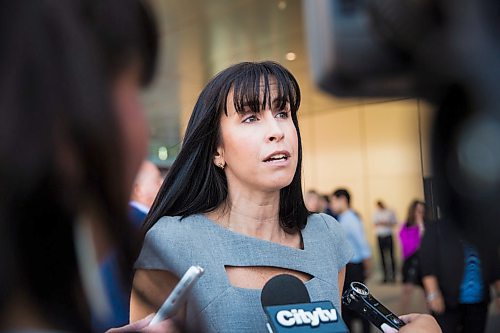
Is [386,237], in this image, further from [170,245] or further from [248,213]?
[170,245]

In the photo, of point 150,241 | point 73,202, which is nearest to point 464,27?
point 73,202

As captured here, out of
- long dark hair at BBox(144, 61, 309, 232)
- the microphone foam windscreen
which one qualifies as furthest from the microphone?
long dark hair at BBox(144, 61, 309, 232)

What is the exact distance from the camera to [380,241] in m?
10.4

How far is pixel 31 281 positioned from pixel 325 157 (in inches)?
496

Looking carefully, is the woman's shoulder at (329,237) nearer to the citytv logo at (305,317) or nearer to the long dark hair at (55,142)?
the citytv logo at (305,317)

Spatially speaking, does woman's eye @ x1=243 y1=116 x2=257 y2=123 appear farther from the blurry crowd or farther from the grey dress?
the blurry crowd

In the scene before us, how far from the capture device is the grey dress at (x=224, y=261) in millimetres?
1374

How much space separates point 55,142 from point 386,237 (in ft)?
33.7

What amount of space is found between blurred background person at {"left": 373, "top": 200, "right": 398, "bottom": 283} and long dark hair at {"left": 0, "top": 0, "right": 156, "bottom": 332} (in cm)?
988

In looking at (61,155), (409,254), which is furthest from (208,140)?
(409,254)

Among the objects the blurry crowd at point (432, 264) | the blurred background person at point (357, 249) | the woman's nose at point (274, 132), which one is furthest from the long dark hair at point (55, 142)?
the blurred background person at point (357, 249)

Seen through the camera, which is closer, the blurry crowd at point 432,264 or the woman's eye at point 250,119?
the blurry crowd at point 432,264

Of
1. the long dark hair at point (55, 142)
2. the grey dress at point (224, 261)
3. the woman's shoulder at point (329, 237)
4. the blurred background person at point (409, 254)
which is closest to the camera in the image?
the long dark hair at point (55, 142)

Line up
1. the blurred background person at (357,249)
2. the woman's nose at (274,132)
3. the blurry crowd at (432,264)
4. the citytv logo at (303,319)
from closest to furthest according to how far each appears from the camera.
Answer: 1. the blurry crowd at (432,264)
2. the citytv logo at (303,319)
3. the woman's nose at (274,132)
4. the blurred background person at (357,249)
